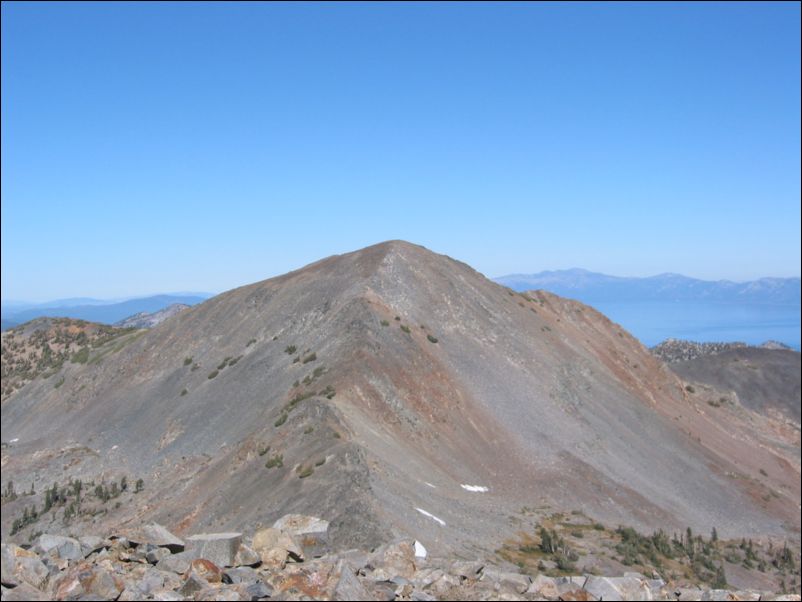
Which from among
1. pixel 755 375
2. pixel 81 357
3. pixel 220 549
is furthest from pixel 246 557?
pixel 755 375

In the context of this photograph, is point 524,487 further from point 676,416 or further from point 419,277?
point 676,416

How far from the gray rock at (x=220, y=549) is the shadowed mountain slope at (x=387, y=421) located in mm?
8374

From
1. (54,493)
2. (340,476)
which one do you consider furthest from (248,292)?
(340,476)

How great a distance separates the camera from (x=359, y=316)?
41.5m

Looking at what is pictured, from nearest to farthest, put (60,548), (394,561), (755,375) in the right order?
1. (394,561)
2. (60,548)
3. (755,375)

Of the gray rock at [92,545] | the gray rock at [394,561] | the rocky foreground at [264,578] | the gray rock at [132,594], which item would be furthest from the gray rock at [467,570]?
the gray rock at [92,545]

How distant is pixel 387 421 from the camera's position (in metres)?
33.1

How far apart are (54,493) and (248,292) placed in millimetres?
24653

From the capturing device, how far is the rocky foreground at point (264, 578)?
9.12 meters

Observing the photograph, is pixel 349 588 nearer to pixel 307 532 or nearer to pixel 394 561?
pixel 394 561

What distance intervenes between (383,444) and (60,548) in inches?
731

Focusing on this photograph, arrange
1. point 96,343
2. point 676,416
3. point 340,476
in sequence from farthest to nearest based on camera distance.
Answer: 1. point 96,343
2. point 676,416
3. point 340,476

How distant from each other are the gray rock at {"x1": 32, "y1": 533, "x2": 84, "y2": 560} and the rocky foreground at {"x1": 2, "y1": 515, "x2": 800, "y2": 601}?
0.05ft

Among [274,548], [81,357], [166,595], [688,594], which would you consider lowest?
[688,594]
